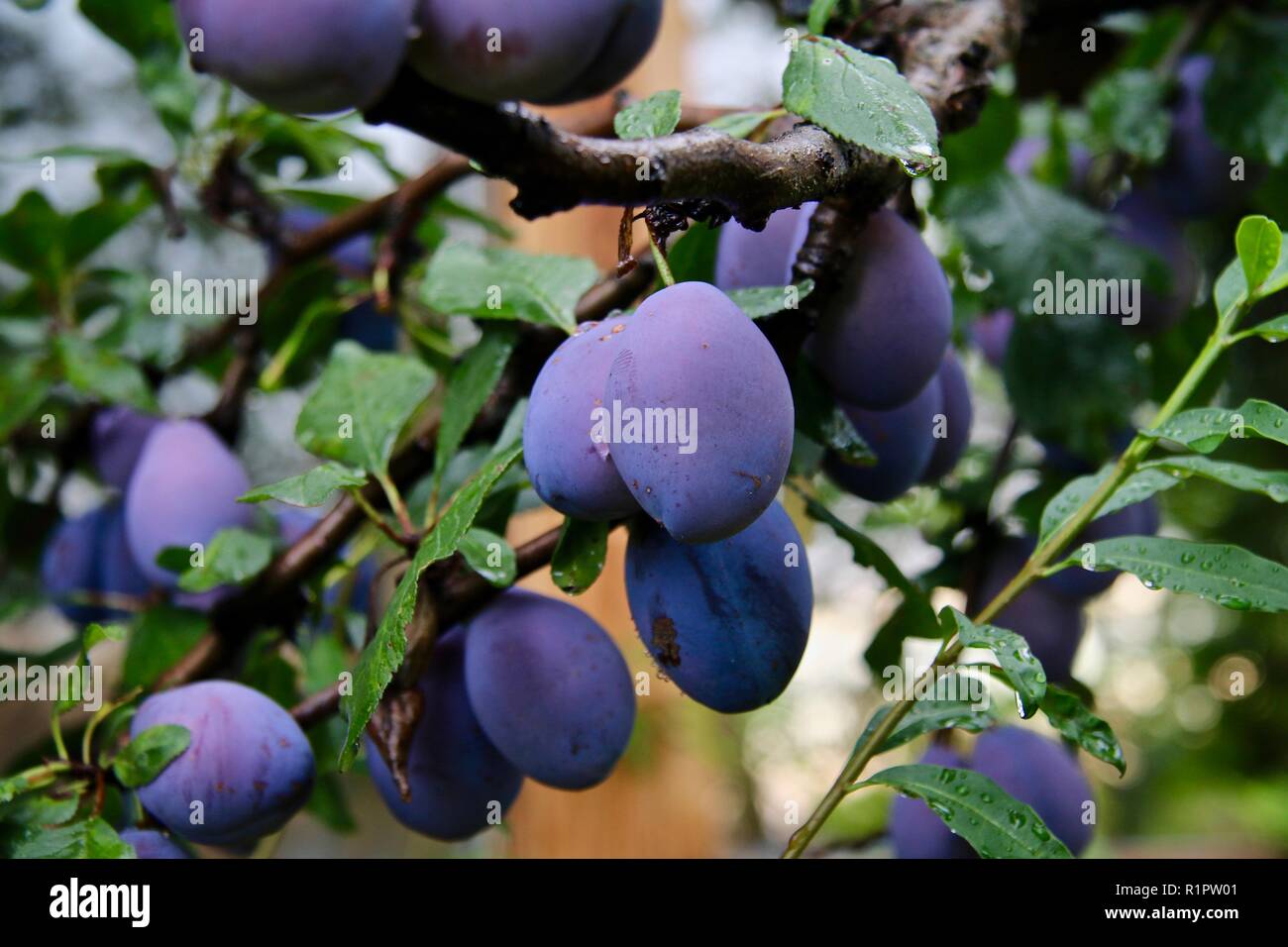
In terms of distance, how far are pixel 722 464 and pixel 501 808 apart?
223 mm

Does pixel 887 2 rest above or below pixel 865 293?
above

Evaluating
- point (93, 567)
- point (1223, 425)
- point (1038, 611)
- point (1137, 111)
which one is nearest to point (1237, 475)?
point (1223, 425)

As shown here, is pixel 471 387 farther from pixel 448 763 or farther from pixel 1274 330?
pixel 1274 330

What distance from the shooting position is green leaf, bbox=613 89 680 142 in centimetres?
33

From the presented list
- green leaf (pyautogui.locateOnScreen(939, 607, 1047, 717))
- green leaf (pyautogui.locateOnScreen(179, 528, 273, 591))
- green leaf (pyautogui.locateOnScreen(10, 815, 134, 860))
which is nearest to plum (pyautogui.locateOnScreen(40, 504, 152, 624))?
green leaf (pyautogui.locateOnScreen(179, 528, 273, 591))

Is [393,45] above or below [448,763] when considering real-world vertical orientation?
above

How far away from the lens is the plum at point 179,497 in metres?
0.56

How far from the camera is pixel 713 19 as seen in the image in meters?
1.48

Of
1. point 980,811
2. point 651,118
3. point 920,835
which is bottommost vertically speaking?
point 920,835

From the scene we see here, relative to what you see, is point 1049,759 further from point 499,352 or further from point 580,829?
point 580,829

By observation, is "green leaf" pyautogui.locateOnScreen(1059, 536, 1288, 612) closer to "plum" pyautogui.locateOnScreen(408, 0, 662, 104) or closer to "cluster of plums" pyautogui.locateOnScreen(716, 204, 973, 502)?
"cluster of plums" pyautogui.locateOnScreen(716, 204, 973, 502)

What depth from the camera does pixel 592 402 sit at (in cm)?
32

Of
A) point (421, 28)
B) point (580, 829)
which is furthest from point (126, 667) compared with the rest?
point (580, 829)

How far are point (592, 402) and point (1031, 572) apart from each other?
19cm
